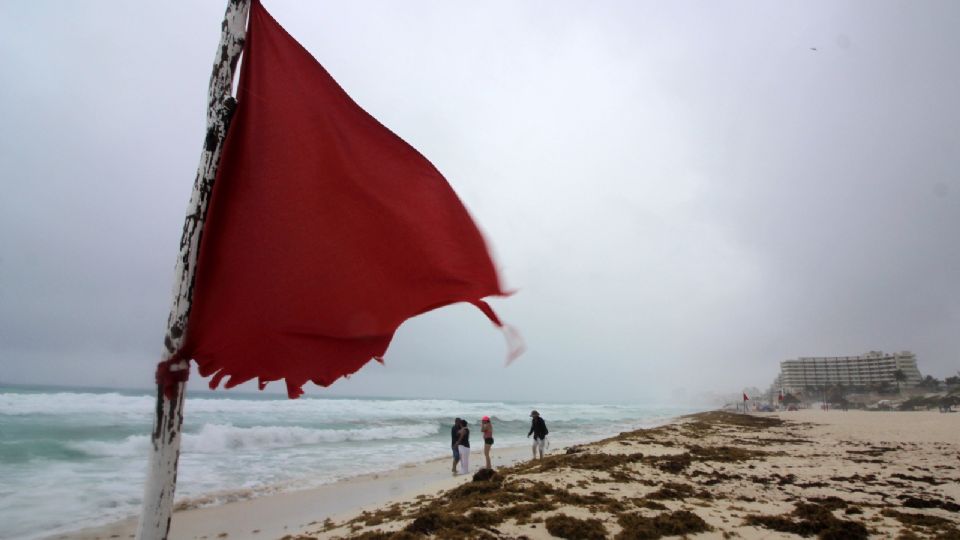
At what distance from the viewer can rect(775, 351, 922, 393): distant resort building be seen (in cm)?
14338

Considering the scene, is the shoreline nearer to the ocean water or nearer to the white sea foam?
the ocean water

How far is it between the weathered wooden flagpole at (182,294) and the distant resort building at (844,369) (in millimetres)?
165618

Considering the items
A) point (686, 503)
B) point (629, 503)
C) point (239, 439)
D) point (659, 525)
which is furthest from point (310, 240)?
point (239, 439)

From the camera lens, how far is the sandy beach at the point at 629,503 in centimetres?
681

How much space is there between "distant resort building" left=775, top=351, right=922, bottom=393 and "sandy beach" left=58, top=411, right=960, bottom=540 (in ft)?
498

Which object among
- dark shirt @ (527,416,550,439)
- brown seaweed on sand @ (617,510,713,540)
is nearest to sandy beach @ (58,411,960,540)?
brown seaweed on sand @ (617,510,713,540)

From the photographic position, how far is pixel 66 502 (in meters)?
10.4

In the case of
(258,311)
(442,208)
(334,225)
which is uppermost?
(442,208)

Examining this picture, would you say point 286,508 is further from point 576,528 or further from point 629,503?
point 629,503

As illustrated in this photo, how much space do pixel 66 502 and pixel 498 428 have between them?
31.4 m

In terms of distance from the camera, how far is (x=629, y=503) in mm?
8219

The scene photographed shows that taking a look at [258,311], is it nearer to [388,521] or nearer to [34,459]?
[388,521]

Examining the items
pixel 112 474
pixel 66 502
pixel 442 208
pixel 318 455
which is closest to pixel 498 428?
pixel 318 455

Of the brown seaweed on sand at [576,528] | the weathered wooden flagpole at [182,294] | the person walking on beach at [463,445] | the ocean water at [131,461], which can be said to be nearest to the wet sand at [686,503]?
the brown seaweed on sand at [576,528]
